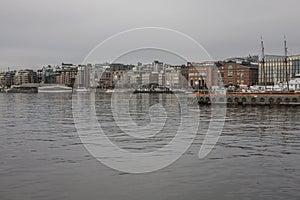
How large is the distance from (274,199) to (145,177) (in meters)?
4.98

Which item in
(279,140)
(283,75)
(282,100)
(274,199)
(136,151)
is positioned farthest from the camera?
(283,75)

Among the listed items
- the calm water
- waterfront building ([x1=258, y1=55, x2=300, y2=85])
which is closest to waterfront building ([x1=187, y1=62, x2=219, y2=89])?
waterfront building ([x1=258, y1=55, x2=300, y2=85])

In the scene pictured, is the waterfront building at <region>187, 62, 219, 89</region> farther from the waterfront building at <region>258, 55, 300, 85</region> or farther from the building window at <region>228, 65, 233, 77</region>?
the waterfront building at <region>258, 55, 300, 85</region>

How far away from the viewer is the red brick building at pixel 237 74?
173m

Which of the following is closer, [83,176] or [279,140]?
[83,176]

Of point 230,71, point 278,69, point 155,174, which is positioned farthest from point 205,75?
point 155,174

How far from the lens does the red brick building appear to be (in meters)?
173

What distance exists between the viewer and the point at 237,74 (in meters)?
174

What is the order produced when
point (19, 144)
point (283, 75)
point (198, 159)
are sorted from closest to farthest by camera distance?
point (198, 159)
point (19, 144)
point (283, 75)

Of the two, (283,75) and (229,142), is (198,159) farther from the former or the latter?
(283,75)

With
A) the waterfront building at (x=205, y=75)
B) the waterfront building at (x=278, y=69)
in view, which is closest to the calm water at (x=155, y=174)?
the waterfront building at (x=205, y=75)

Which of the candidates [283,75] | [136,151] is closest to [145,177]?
[136,151]

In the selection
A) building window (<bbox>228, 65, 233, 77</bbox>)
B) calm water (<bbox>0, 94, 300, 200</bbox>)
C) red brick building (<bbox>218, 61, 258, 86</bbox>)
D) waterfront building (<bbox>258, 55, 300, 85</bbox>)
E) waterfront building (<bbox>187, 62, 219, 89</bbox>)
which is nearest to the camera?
calm water (<bbox>0, 94, 300, 200</bbox>)

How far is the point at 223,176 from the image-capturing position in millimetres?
16094
